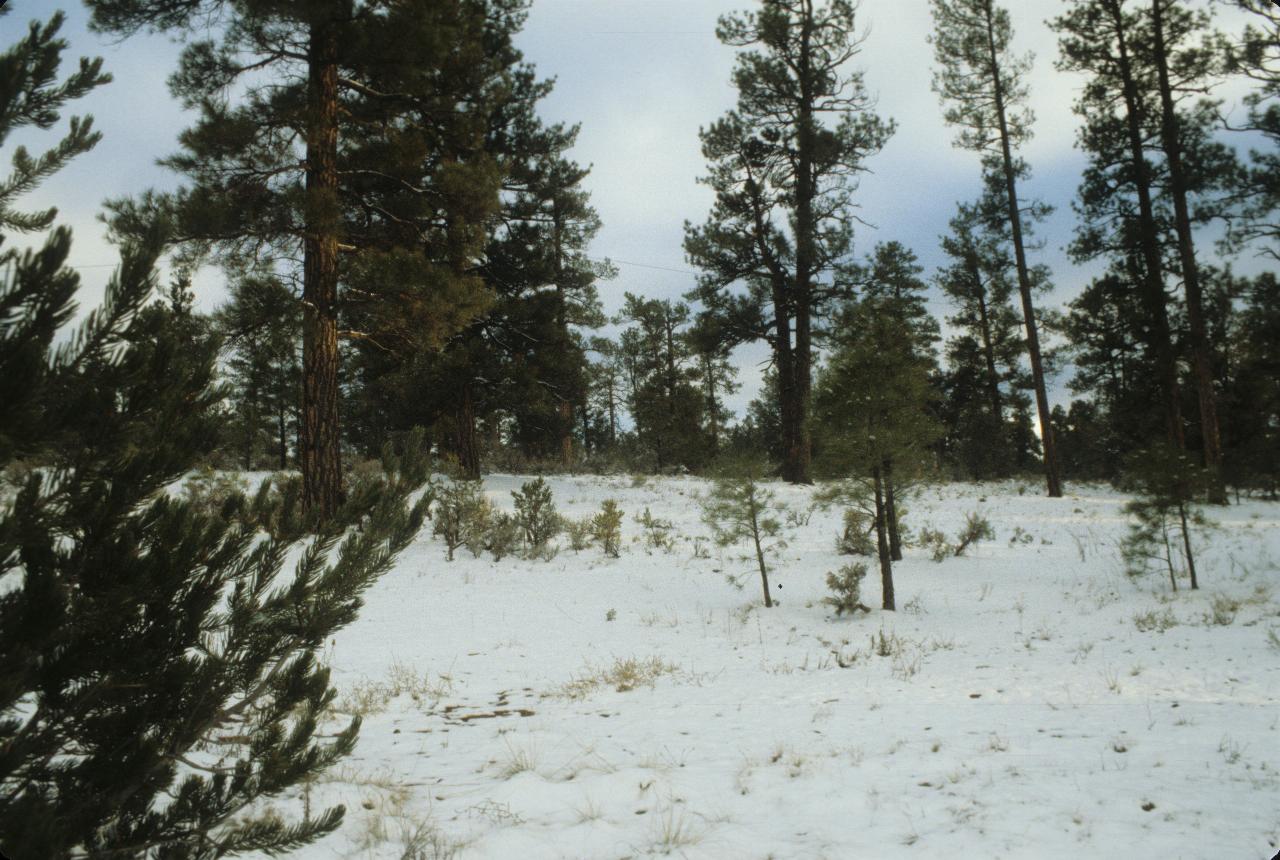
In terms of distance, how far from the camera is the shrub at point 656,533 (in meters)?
12.3

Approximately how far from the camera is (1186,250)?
15695 millimetres

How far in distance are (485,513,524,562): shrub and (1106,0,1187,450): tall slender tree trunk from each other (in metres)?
17.4

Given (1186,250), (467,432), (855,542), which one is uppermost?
(1186,250)

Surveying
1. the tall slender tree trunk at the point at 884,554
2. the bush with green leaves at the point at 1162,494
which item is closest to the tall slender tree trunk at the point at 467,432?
the tall slender tree trunk at the point at 884,554

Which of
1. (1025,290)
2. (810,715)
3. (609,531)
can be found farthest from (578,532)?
(1025,290)

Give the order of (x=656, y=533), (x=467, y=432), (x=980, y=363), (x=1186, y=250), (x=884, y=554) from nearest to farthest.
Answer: (x=884, y=554) < (x=656, y=533) < (x=1186, y=250) < (x=467, y=432) < (x=980, y=363)

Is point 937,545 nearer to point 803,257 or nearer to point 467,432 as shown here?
point 803,257

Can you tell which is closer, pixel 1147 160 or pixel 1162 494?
pixel 1162 494

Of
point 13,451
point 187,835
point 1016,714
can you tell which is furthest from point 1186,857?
point 13,451

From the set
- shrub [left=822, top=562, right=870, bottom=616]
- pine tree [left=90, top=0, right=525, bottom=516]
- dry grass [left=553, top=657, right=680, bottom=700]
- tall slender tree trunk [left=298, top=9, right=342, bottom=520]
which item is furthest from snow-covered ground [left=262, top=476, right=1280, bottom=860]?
pine tree [left=90, top=0, right=525, bottom=516]

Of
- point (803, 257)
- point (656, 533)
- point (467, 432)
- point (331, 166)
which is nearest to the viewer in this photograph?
point (331, 166)

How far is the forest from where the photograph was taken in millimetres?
1870

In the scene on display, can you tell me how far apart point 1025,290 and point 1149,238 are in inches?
136

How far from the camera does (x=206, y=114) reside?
10.0m
